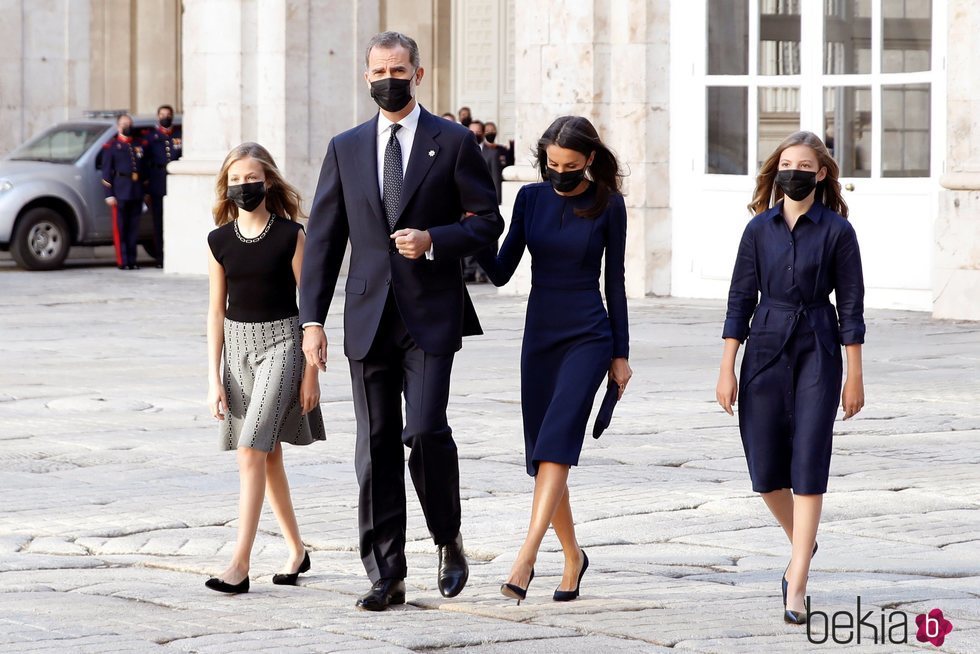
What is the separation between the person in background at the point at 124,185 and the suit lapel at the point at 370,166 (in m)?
15.5

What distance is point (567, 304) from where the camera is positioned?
5.93 metres

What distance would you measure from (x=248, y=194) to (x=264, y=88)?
46.5ft

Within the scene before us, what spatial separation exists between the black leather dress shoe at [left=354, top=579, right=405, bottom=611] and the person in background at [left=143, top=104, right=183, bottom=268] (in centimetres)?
1617

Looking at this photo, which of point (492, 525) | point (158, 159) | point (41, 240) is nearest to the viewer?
point (492, 525)

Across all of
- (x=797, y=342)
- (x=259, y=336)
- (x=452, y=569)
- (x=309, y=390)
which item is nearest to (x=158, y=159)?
(x=259, y=336)

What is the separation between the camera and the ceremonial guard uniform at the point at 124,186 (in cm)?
2100

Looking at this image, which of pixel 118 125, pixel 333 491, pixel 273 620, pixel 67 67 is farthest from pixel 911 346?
pixel 67 67

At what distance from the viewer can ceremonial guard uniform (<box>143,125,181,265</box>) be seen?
2150 cm

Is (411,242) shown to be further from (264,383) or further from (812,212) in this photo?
(812,212)

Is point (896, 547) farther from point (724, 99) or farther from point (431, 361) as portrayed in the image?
point (724, 99)

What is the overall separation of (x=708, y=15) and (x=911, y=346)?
4928 mm

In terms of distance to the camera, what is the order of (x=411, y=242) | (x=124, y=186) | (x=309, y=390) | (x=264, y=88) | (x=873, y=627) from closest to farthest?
(x=873, y=627) < (x=411, y=242) < (x=309, y=390) < (x=264, y=88) < (x=124, y=186)

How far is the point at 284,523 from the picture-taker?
626 centimetres

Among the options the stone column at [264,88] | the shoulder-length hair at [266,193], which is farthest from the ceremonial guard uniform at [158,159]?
the shoulder-length hair at [266,193]
